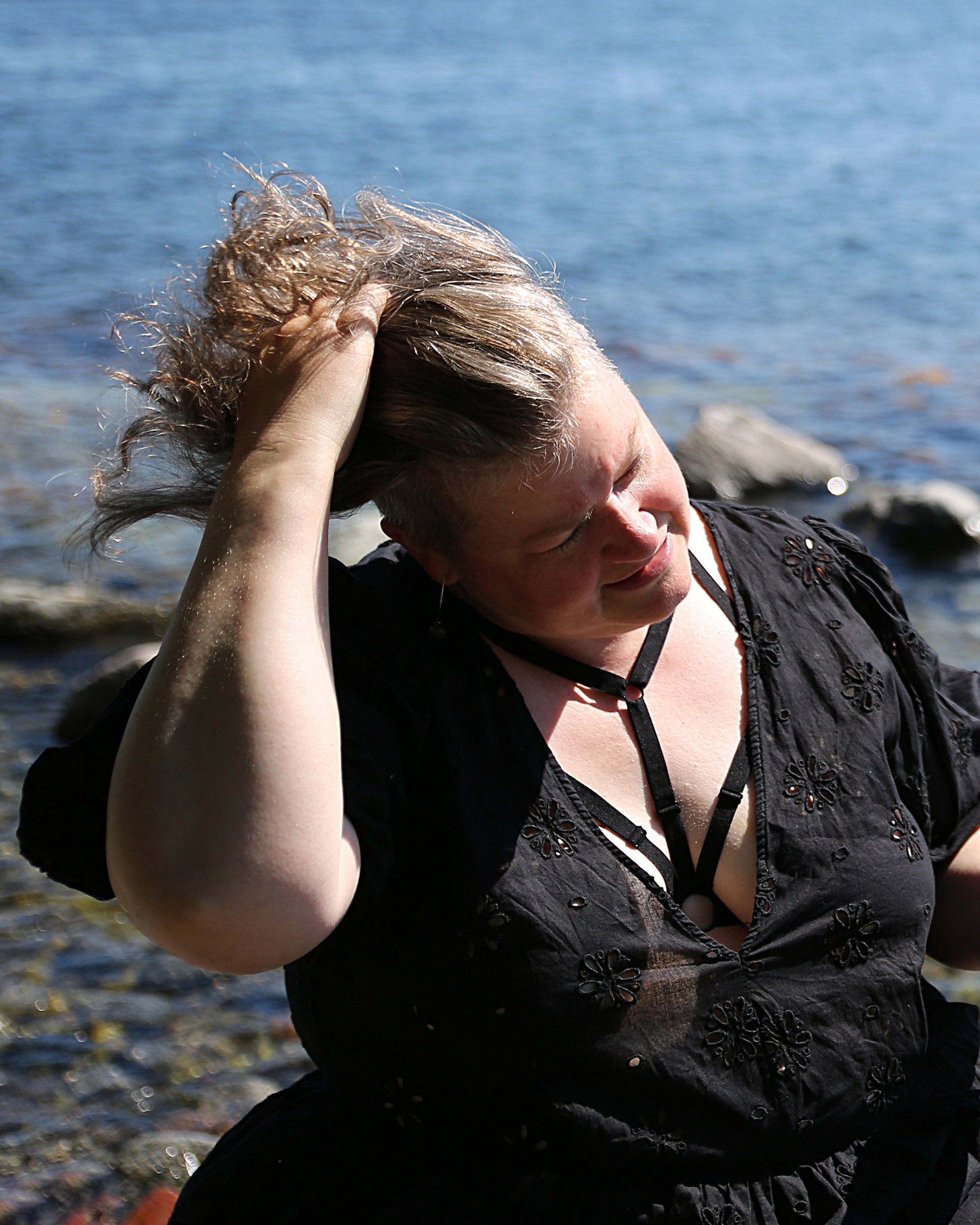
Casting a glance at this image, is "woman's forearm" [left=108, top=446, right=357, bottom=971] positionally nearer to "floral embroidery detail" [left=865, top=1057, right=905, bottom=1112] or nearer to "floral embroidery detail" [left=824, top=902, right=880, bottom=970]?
"floral embroidery detail" [left=824, top=902, right=880, bottom=970]

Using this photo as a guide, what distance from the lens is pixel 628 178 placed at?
1371 centimetres

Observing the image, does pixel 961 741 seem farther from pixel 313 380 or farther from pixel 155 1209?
pixel 155 1209

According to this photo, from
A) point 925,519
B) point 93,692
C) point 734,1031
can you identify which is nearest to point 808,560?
point 734,1031

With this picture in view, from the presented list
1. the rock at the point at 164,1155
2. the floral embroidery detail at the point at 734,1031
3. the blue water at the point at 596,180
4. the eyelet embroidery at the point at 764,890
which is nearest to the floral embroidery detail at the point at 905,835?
the eyelet embroidery at the point at 764,890

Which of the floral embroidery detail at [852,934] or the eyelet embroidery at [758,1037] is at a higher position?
the floral embroidery detail at [852,934]

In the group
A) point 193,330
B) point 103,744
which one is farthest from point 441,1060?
point 193,330

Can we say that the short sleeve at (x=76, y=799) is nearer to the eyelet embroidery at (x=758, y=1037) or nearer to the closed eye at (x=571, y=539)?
the closed eye at (x=571, y=539)

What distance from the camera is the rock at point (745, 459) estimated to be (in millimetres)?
6699

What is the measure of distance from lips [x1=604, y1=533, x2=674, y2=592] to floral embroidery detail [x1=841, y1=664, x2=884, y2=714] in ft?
1.22

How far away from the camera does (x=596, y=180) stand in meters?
13.5

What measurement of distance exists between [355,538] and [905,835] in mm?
3476

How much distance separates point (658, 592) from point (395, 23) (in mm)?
24659

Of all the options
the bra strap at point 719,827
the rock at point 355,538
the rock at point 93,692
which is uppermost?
the bra strap at point 719,827

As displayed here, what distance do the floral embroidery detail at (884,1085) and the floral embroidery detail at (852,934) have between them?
0.15 metres
